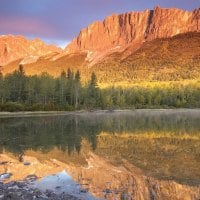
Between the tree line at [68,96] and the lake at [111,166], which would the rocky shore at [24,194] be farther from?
the tree line at [68,96]

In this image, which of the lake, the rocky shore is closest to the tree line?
the lake

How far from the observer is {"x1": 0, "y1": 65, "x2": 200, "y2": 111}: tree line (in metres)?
103

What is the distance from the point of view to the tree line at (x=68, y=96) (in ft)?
339

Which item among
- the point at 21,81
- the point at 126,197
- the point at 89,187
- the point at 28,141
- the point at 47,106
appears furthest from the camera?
the point at 21,81

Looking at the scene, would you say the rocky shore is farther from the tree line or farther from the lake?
the tree line

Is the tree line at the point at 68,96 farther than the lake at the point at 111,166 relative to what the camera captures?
Yes

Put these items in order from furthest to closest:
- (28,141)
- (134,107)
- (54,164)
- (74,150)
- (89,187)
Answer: (134,107), (28,141), (74,150), (54,164), (89,187)

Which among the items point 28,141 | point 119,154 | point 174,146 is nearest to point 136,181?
point 119,154

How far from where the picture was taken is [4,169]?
21.7 m

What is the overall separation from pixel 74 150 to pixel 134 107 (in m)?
104

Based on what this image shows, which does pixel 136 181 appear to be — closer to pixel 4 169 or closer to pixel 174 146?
pixel 4 169

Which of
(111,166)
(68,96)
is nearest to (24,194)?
(111,166)

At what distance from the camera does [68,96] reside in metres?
121

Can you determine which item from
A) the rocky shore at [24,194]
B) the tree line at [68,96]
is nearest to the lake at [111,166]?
the rocky shore at [24,194]
